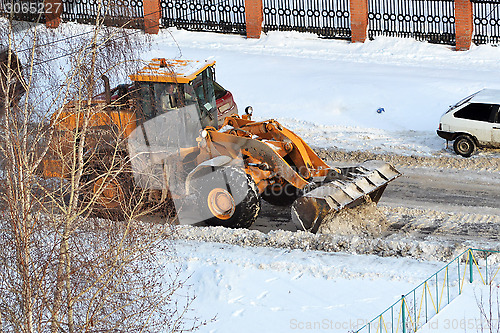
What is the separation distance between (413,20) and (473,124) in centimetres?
780

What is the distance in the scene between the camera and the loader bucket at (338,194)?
13227 mm

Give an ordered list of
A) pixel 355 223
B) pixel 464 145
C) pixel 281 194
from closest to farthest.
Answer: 1. pixel 355 223
2. pixel 281 194
3. pixel 464 145

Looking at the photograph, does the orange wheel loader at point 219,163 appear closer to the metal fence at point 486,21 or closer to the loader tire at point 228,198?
the loader tire at point 228,198

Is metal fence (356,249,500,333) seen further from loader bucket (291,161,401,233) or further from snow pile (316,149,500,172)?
snow pile (316,149,500,172)

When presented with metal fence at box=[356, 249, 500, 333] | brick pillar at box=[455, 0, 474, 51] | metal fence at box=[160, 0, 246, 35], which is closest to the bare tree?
metal fence at box=[356, 249, 500, 333]

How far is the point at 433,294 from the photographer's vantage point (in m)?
11.6

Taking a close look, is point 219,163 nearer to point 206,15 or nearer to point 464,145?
point 464,145

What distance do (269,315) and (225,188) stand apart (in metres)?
3.09

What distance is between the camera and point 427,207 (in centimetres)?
1504

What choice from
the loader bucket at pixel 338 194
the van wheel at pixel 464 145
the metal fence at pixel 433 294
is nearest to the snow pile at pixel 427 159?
the van wheel at pixel 464 145

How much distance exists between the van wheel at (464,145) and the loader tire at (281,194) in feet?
14.4

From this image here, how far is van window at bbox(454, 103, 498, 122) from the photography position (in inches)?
671

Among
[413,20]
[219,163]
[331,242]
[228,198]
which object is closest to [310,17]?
[413,20]

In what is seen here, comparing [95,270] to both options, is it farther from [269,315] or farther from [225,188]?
[225,188]
